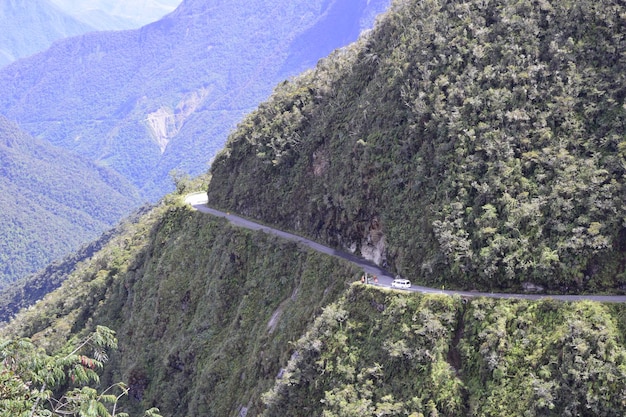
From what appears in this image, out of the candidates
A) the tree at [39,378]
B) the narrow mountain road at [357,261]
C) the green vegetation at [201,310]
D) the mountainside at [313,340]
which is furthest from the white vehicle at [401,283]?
the tree at [39,378]

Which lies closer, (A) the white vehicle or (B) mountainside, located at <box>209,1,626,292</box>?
(B) mountainside, located at <box>209,1,626,292</box>

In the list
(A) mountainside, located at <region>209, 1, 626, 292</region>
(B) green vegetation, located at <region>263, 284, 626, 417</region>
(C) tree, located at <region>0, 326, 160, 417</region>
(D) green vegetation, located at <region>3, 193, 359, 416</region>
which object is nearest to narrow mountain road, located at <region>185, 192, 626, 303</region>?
(A) mountainside, located at <region>209, 1, 626, 292</region>

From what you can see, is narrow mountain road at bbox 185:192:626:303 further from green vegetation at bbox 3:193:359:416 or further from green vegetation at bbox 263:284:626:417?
green vegetation at bbox 3:193:359:416

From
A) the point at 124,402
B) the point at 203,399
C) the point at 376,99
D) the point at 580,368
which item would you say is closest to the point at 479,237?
the point at 580,368

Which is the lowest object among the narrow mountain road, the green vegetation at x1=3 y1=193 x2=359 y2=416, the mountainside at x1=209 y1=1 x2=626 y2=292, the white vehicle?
the green vegetation at x1=3 y1=193 x2=359 y2=416

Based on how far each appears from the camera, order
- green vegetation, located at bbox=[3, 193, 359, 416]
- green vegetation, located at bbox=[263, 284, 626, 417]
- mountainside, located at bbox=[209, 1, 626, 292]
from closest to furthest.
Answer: green vegetation, located at bbox=[263, 284, 626, 417] → mountainside, located at bbox=[209, 1, 626, 292] → green vegetation, located at bbox=[3, 193, 359, 416]

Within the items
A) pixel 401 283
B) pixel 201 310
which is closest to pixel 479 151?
pixel 401 283
